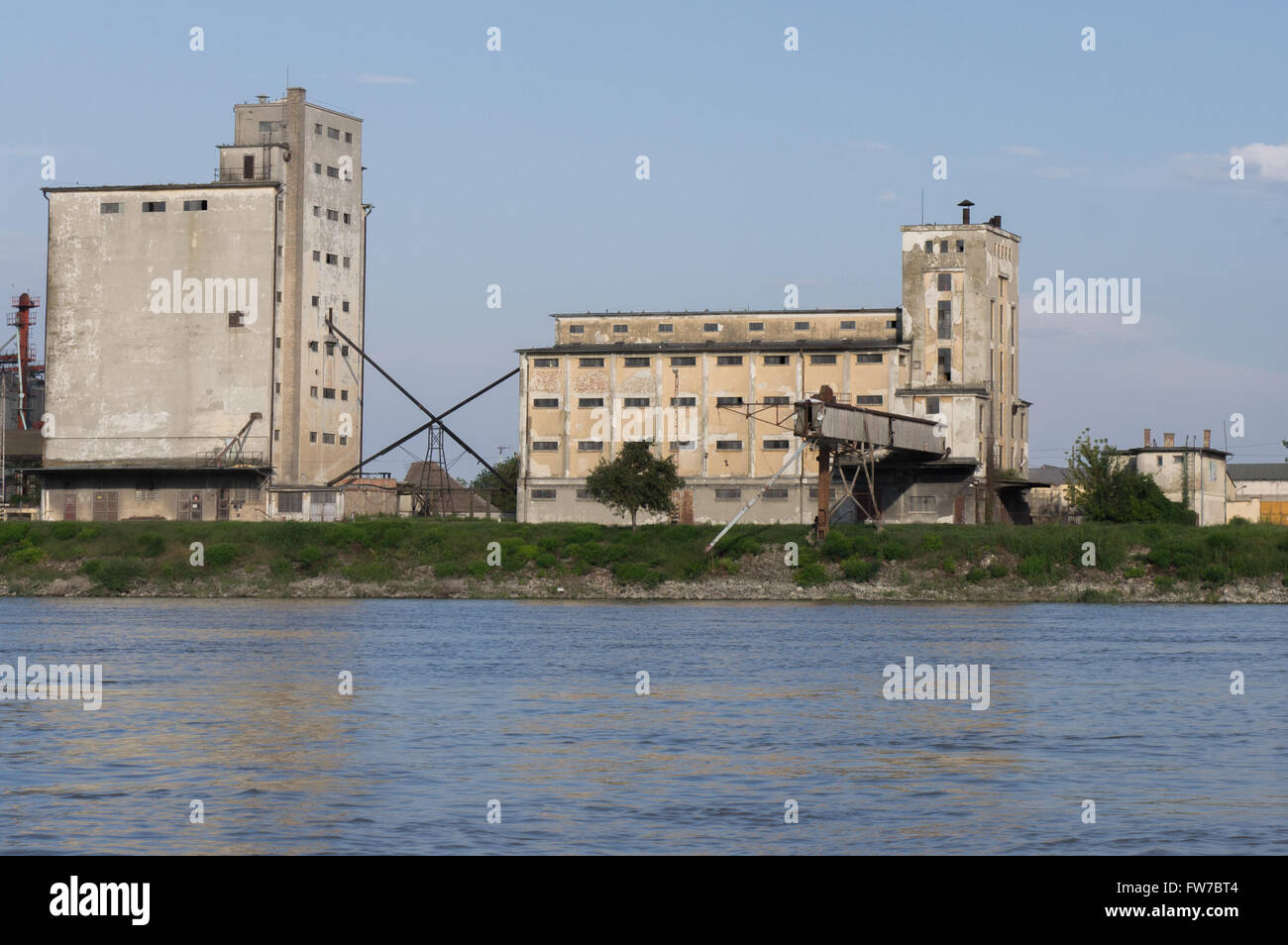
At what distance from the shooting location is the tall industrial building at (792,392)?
94.7 meters

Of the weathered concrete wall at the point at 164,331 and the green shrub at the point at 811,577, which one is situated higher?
the weathered concrete wall at the point at 164,331

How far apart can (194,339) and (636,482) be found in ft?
108

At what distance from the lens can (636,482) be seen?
9025 centimetres

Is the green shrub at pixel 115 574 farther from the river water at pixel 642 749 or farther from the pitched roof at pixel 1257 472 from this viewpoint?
the pitched roof at pixel 1257 472

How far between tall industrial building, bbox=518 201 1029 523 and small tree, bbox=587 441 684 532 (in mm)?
5112

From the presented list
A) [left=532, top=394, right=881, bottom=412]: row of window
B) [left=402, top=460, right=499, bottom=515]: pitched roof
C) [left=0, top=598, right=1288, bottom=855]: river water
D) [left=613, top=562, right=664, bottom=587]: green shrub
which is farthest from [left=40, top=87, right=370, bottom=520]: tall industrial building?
[left=0, top=598, right=1288, bottom=855]: river water

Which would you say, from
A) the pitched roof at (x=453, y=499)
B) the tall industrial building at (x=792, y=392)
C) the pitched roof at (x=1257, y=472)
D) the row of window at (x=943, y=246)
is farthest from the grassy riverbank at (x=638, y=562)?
the pitched roof at (x=1257, y=472)

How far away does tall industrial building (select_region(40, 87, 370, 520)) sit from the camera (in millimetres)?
104250

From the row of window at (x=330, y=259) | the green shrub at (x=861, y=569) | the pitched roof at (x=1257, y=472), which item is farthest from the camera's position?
the pitched roof at (x=1257, y=472)

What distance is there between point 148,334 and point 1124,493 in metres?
61.1

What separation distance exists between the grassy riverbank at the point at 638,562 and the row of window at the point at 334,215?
2473cm
